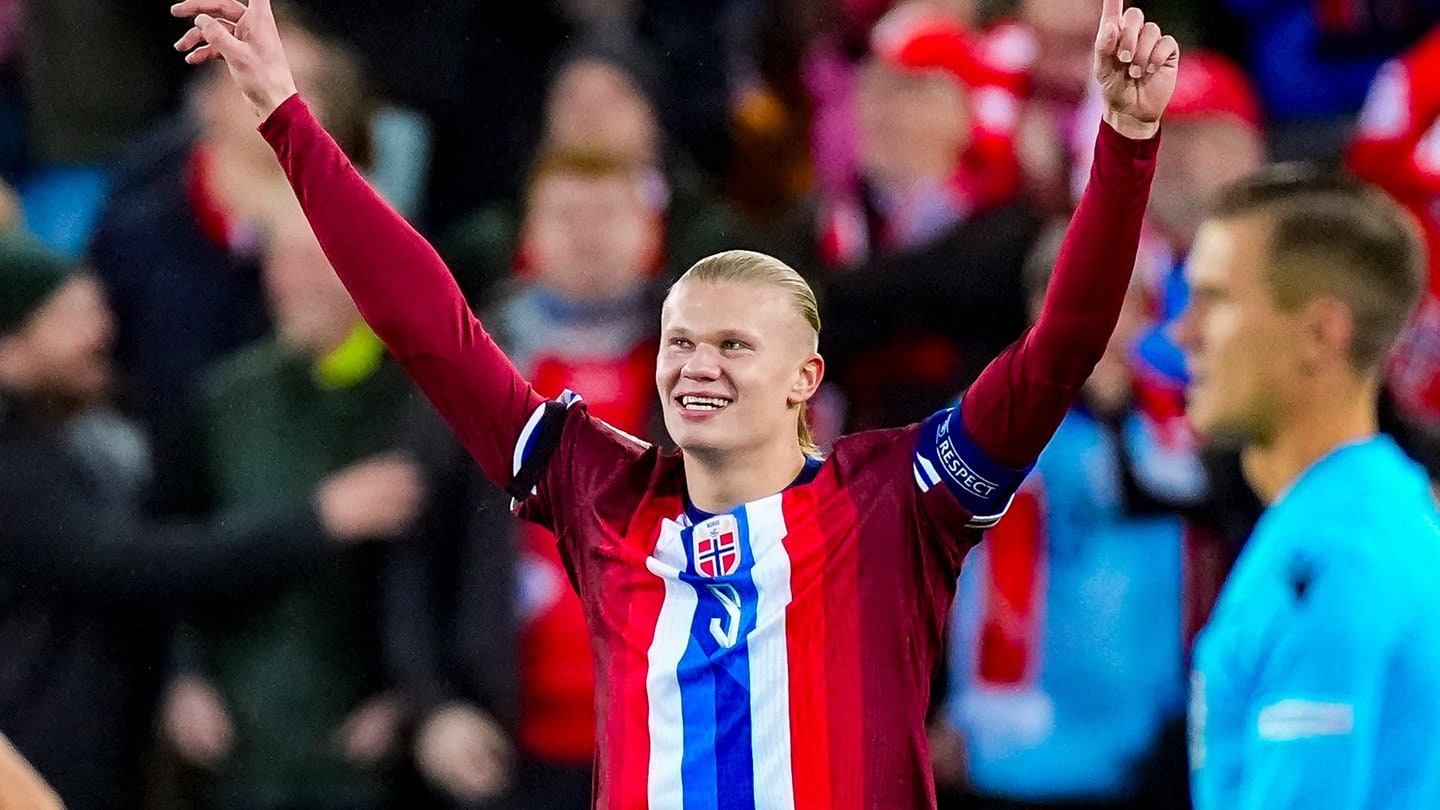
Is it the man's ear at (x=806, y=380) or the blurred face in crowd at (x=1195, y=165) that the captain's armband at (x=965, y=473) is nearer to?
the man's ear at (x=806, y=380)

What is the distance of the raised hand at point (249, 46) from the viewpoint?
304 centimetres

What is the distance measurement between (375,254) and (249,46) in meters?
0.37

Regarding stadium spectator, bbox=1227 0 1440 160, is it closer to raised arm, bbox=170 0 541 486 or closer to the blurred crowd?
the blurred crowd

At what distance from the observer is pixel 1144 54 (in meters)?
2.73

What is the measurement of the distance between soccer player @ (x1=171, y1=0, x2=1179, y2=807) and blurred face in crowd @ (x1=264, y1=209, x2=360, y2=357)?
2.04 m

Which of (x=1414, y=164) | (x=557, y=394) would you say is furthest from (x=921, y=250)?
(x=1414, y=164)

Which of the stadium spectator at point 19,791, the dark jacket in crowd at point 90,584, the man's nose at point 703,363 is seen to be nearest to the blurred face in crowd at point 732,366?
the man's nose at point 703,363

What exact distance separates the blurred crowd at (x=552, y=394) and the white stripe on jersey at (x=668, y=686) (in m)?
1.81

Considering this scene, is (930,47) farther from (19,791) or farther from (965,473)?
(19,791)

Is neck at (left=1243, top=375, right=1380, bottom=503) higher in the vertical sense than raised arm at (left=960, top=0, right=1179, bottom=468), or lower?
lower

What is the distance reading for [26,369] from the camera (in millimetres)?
5035

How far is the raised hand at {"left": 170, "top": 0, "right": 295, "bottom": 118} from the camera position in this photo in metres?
3.04

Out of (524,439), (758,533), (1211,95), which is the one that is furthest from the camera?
(1211,95)

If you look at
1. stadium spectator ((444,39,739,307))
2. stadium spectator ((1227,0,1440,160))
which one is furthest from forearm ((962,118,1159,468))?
stadium spectator ((1227,0,1440,160))
